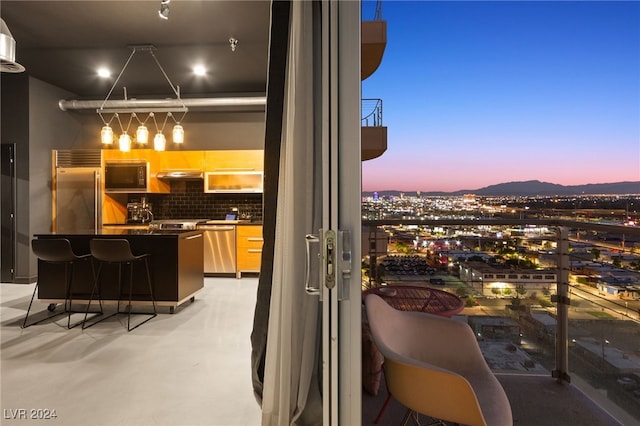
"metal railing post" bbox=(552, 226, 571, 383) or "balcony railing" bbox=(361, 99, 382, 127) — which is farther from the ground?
"balcony railing" bbox=(361, 99, 382, 127)

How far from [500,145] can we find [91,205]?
6.55 m

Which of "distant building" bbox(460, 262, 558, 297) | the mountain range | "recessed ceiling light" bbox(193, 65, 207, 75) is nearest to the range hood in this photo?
"recessed ceiling light" bbox(193, 65, 207, 75)

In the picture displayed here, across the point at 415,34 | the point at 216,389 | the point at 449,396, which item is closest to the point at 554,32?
the point at 415,34

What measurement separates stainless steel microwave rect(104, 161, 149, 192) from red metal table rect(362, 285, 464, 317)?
5.45 metres

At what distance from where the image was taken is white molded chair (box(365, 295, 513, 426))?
1.46 metres

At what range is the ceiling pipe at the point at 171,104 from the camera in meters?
5.94

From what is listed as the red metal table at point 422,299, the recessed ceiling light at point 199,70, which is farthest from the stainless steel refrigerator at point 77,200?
the red metal table at point 422,299

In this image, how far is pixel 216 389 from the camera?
2684 millimetres

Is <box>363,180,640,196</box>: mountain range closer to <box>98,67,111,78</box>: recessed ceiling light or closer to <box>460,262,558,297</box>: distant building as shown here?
<box>460,262,558,297</box>: distant building

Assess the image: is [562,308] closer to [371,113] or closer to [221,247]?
[371,113]

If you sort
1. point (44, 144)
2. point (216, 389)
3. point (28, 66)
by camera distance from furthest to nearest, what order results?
point (44, 144)
point (28, 66)
point (216, 389)

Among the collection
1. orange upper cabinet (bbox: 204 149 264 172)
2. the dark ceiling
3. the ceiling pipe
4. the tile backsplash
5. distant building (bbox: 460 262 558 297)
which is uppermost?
the dark ceiling

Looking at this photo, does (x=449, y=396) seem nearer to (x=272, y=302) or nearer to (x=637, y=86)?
(x=272, y=302)

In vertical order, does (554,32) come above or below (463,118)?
above
